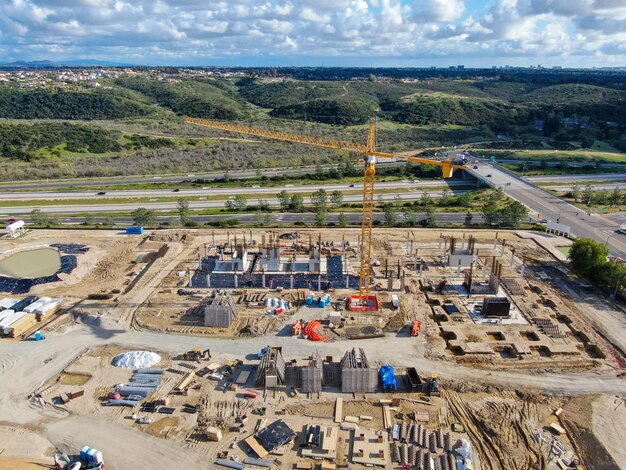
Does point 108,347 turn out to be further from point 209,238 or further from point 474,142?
point 474,142

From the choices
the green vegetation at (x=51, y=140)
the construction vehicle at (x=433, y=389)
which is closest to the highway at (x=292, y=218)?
the construction vehicle at (x=433, y=389)

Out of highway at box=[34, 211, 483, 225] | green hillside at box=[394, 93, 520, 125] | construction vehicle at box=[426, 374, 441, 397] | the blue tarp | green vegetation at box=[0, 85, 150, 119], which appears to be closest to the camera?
construction vehicle at box=[426, 374, 441, 397]

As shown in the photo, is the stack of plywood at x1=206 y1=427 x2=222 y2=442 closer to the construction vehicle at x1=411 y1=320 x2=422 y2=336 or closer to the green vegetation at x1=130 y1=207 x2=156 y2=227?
the construction vehicle at x1=411 y1=320 x2=422 y2=336

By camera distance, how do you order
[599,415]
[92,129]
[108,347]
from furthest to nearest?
[92,129] < [108,347] < [599,415]

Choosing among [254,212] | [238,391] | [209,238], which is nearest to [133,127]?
[254,212]

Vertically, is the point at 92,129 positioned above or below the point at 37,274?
above

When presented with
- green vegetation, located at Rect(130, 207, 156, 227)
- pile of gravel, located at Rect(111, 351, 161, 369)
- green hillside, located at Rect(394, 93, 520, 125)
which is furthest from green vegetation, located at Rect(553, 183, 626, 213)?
green hillside, located at Rect(394, 93, 520, 125)

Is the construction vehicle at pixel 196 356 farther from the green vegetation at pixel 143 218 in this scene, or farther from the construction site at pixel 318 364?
the green vegetation at pixel 143 218
